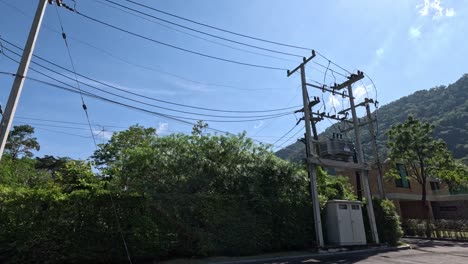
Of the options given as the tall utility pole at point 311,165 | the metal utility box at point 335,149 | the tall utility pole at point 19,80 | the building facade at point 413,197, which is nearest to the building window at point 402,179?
the building facade at point 413,197

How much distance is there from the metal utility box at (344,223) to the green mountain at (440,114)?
22.3 metres

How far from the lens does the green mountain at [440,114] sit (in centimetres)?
5531

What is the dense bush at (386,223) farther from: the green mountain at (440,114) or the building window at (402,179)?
the green mountain at (440,114)

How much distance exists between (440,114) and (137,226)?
75202 millimetres

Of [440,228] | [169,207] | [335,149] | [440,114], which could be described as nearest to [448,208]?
[440,228]

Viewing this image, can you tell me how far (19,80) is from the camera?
7695 millimetres

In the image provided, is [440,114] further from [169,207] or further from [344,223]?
[169,207]

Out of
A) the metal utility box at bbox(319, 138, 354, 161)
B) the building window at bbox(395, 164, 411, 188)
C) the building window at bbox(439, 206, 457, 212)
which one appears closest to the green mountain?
the building window at bbox(395, 164, 411, 188)

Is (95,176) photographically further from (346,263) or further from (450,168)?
(450,168)

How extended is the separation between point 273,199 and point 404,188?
23177 mm

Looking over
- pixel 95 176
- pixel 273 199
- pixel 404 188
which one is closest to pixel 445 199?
pixel 404 188

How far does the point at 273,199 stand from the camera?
569 inches

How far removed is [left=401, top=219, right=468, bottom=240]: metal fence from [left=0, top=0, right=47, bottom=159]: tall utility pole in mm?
25048

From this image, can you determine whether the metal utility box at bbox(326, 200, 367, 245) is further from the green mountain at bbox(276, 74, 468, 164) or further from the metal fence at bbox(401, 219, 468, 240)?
the green mountain at bbox(276, 74, 468, 164)
